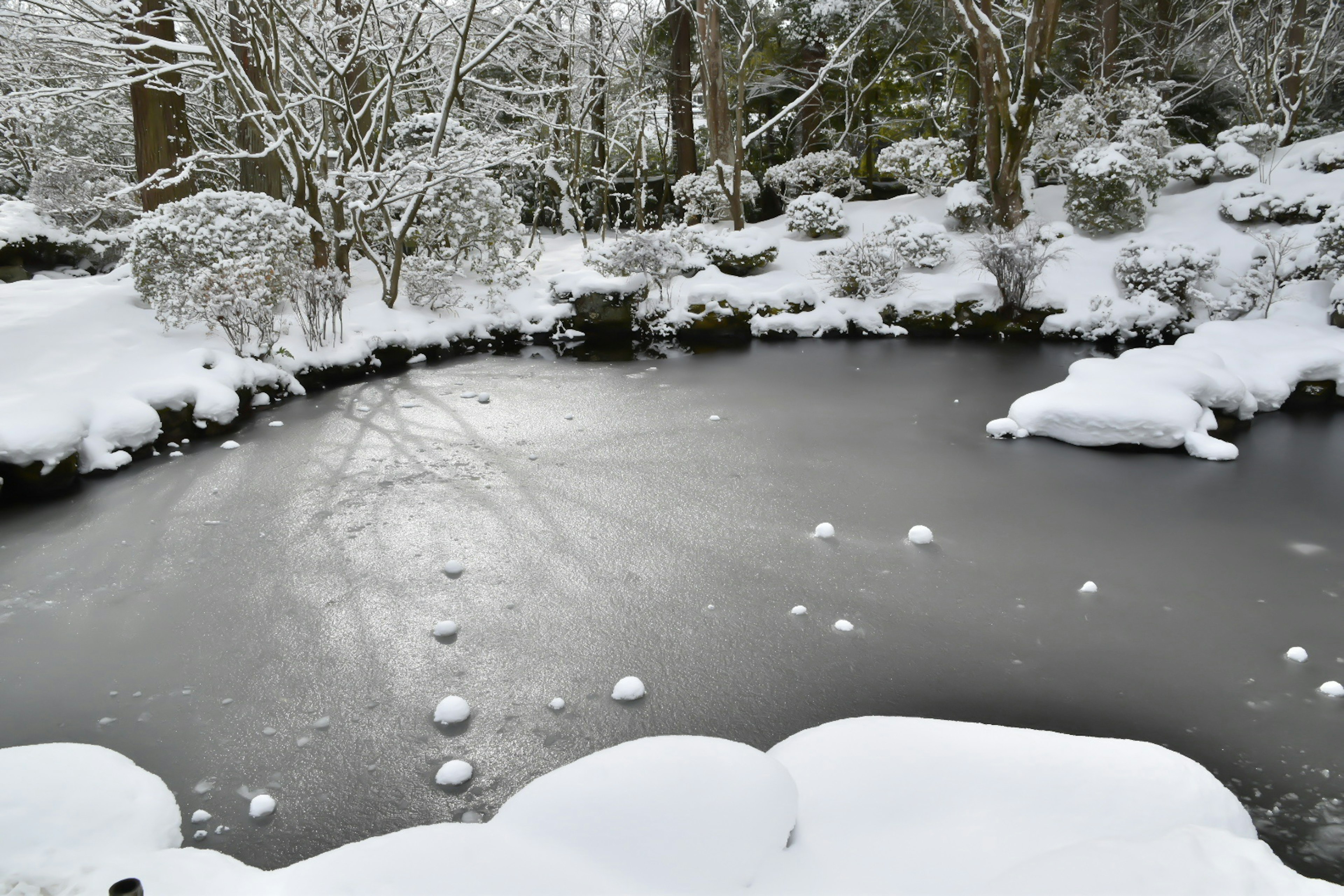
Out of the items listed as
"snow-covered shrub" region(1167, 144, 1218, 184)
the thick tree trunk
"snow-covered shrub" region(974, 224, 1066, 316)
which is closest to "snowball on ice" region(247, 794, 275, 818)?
the thick tree trunk

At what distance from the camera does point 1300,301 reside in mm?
9133

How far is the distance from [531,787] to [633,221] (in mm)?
16838

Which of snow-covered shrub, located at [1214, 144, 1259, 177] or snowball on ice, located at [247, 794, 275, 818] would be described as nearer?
snowball on ice, located at [247, 794, 275, 818]

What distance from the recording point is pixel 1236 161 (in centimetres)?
1209

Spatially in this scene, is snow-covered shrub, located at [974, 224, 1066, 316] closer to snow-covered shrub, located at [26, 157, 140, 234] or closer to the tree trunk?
the tree trunk

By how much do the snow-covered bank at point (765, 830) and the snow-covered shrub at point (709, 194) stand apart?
13360 mm

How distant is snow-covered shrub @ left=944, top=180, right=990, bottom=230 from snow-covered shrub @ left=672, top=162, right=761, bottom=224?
3917 millimetres

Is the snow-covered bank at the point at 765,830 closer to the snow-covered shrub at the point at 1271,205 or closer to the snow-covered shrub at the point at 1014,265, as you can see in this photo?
the snow-covered shrub at the point at 1014,265

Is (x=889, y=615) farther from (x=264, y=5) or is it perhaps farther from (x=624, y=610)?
→ (x=264, y=5)

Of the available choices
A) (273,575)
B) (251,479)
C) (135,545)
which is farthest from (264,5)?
(273,575)

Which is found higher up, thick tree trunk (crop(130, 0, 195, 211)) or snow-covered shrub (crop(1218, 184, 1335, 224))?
thick tree trunk (crop(130, 0, 195, 211))

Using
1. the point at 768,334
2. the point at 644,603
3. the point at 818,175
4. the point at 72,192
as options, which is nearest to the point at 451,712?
the point at 644,603

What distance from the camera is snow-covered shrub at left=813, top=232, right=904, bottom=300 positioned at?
36.5 feet

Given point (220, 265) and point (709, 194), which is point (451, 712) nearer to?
point (220, 265)
